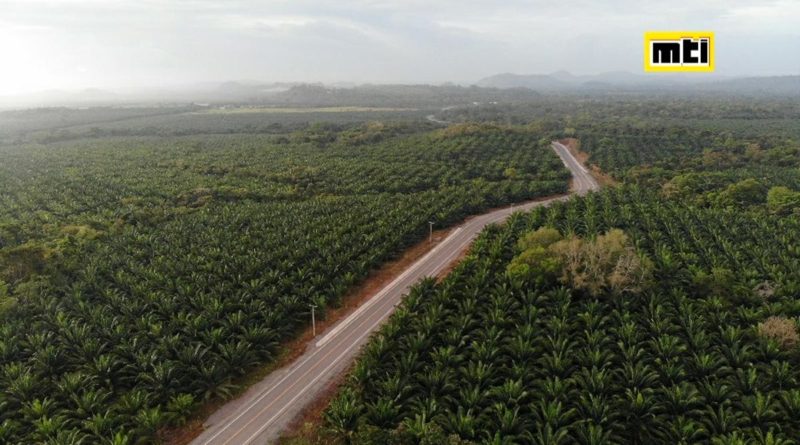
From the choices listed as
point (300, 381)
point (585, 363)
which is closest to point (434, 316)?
point (300, 381)

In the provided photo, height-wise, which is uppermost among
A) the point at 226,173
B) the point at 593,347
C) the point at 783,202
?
the point at 226,173

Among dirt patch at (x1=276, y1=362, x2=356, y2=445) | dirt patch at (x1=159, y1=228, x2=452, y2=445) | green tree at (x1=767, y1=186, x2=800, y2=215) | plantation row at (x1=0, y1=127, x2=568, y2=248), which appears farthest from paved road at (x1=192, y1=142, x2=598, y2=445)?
green tree at (x1=767, y1=186, x2=800, y2=215)

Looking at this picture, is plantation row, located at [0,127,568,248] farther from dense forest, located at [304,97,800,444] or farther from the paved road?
the paved road

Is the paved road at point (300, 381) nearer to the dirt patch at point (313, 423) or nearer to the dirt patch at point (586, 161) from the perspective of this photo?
the dirt patch at point (313, 423)

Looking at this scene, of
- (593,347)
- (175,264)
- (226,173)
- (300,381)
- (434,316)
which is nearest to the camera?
(593,347)

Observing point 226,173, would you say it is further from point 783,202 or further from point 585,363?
point 783,202

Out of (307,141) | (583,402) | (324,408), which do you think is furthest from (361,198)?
(307,141)
